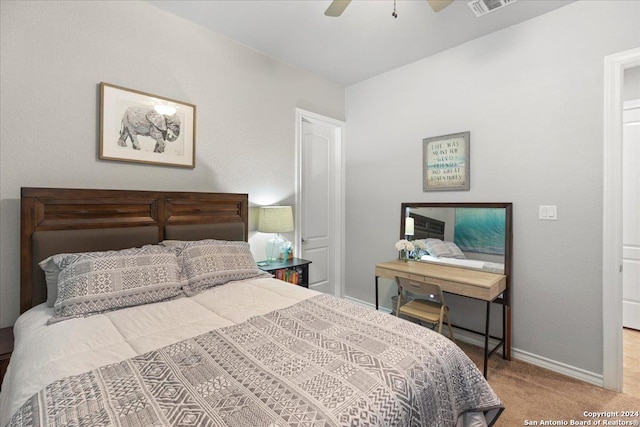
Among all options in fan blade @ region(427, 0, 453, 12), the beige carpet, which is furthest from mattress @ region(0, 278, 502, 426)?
fan blade @ region(427, 0, 453, 12)

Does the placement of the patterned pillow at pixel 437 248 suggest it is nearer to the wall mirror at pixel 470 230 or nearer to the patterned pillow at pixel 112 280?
the wall mirror at pixel 470 230

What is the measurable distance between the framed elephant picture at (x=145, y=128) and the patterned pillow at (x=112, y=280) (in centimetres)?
83

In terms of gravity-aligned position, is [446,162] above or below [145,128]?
below

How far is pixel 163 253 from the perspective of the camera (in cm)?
195

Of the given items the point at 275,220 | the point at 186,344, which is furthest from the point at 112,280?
the point at 275,220

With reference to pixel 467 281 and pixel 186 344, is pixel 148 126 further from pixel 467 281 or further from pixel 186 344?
pixel 467 281

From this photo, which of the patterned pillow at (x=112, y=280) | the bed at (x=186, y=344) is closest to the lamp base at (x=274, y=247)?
the bed at (x=186, y=344)

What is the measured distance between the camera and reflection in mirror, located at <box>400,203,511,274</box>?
2.58 meters

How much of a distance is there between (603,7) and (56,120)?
388 cm

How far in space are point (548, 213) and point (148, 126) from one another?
325 centimetres

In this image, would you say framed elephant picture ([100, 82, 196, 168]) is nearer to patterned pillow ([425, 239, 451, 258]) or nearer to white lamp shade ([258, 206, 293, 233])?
white lamp shade ([258, 206, 293, 233])

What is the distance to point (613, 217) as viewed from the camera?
6.81 ft

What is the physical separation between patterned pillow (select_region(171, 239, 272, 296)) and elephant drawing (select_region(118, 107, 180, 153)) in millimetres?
881

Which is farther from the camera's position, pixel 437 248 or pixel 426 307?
pixel 437 248
